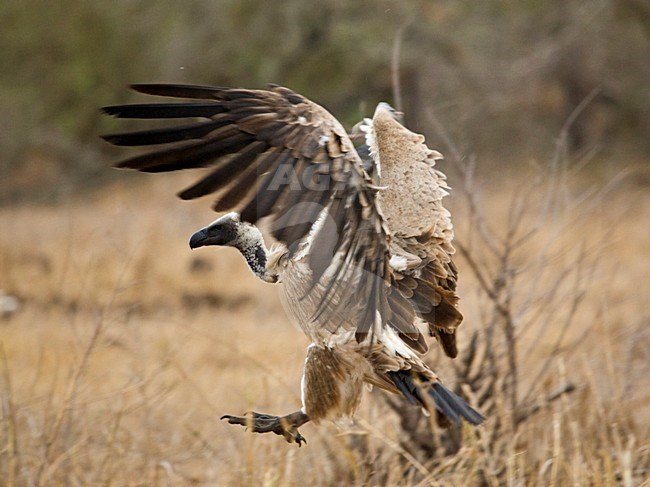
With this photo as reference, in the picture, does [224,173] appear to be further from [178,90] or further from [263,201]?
[178,90]

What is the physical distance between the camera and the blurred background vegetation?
13039 millimetres

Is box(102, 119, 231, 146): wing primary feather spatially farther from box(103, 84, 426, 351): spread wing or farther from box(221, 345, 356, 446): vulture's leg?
box(221, 345, 356, 446): vulture's leg

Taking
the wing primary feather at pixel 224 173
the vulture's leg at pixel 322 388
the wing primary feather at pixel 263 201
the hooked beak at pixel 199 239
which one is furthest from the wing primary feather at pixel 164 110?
the vulture's leg at pixel 322 388

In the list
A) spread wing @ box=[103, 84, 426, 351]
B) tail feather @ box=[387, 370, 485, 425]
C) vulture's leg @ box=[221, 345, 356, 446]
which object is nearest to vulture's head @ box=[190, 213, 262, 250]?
A: spread wing @ box=[103, 84, 426, 351]

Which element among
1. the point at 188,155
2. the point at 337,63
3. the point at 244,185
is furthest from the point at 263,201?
the point at 337,63

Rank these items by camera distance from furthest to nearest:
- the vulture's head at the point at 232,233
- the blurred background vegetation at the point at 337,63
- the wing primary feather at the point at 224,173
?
the blurred background vegetation at the point at 337,63 → the vulture's head at the point at 232,233 → the wing primary feather at the point at 224,173

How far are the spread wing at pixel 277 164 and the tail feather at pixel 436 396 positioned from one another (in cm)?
41

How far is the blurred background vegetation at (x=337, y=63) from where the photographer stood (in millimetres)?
13039

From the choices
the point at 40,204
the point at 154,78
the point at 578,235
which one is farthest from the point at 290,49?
the point at 578,235

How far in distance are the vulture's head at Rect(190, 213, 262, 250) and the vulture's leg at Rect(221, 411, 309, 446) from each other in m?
0.59

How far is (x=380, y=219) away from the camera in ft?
10.3

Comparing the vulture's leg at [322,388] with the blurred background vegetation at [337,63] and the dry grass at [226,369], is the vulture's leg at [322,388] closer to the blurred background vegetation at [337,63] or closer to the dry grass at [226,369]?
the dry grass at [226,369]

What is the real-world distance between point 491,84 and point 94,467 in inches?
389

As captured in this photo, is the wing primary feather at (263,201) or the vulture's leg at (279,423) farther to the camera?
the vulture's leg at (279,423)
